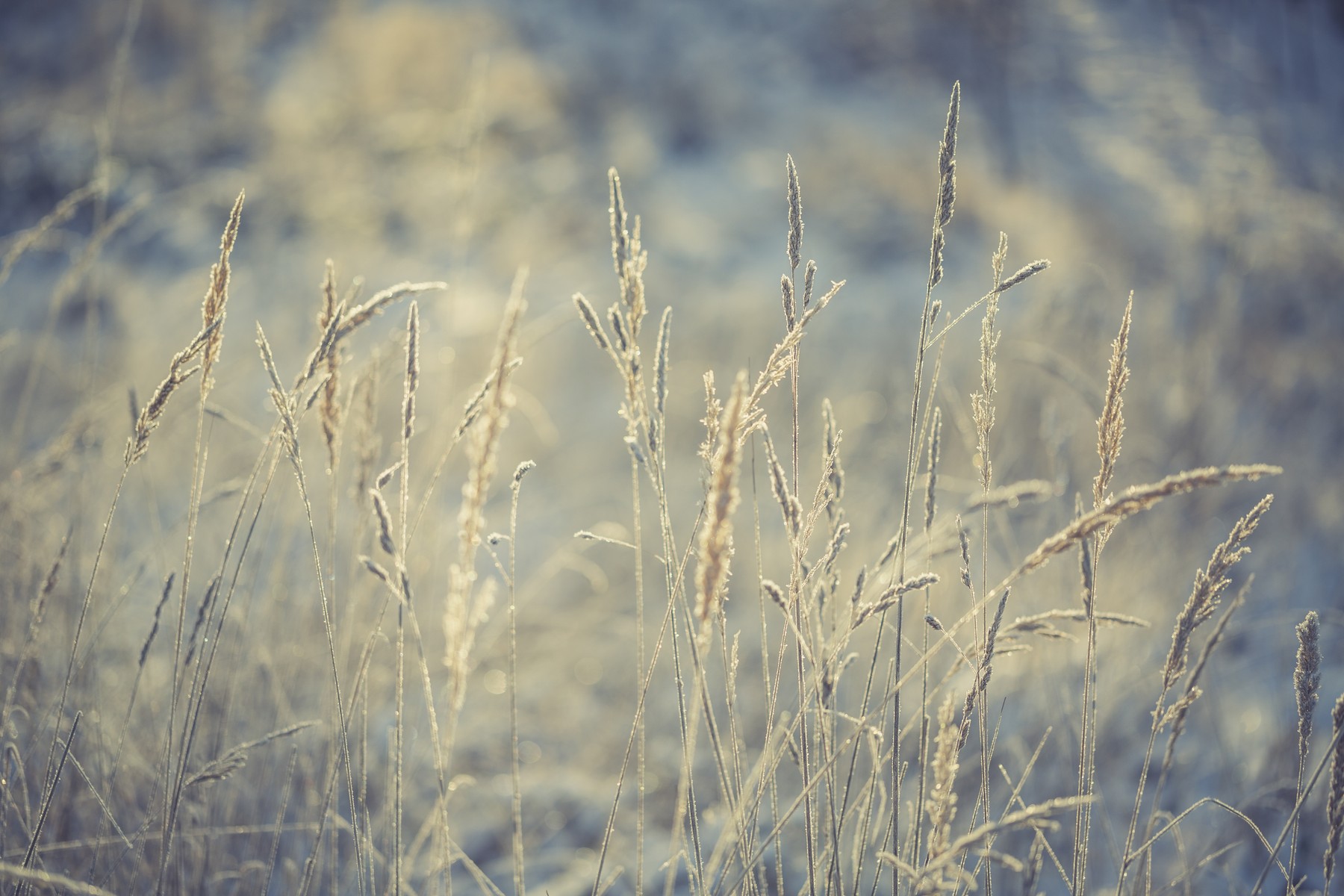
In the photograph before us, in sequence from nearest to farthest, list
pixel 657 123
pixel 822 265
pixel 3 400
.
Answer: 1. pixel 3 400
2. pixel 822 265
3. pixel 657 123

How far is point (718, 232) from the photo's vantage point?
28.4 ft

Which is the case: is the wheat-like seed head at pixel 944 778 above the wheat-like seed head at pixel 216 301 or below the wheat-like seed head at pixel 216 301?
below

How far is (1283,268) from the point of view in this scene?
24.0ft

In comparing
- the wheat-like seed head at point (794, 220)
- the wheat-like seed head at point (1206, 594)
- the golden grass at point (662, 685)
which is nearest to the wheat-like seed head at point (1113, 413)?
the golden grass at point (662, 685)

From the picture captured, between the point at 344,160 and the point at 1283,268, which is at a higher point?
the point at 344,160

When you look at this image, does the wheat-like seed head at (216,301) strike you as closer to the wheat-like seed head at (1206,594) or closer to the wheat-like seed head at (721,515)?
the wheat-like seed head at (721,515)

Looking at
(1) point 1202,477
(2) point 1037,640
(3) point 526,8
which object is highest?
(3) point 526,8

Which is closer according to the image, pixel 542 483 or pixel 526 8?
pixel 542 483

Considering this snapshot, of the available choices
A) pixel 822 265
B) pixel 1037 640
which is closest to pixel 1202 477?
pixel 1037 640

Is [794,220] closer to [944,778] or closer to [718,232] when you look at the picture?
[944,778]

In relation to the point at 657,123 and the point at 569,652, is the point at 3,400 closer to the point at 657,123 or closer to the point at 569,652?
the point at 569,652

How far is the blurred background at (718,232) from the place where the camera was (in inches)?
107

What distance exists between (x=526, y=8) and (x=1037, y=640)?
14411mm

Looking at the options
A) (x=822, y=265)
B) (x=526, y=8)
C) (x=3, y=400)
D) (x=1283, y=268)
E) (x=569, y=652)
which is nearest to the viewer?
(x=569, y=652)
